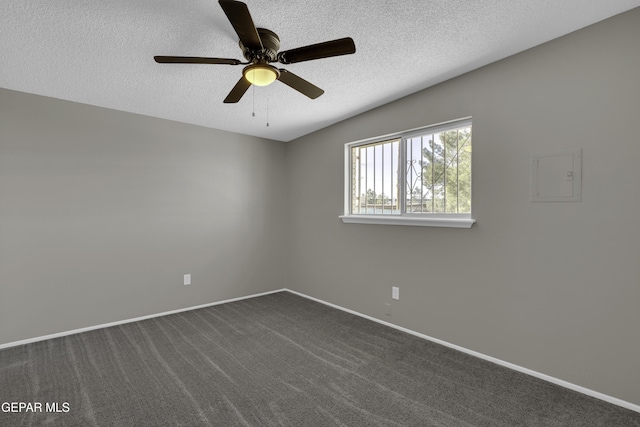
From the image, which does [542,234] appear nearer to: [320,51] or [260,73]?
[320,51]

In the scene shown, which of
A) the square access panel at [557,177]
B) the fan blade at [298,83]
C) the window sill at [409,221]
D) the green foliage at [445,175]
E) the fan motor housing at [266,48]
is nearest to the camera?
the fan motor housing at [266,48]

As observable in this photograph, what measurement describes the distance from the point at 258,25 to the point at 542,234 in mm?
2375

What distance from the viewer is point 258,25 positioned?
6.12 ft

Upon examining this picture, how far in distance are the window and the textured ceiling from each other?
0.52 metres

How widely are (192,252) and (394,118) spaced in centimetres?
277

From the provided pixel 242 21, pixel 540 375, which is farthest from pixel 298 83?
pixel 540 375

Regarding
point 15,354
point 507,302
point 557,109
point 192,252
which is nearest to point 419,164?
point 557,109

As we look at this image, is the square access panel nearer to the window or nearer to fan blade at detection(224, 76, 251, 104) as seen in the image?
the window

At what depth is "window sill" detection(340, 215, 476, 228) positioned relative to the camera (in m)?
2.61

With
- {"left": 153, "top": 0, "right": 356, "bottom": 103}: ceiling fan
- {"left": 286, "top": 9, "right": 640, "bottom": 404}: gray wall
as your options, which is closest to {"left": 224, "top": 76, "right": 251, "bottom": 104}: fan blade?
{"left": 153, "top": 0, "right": 356, "bottom": 103}: ceiling fan

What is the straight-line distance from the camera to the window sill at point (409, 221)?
2610 millimetres

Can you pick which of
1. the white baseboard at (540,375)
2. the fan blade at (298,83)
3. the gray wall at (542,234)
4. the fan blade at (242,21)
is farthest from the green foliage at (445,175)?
the fan blade at (242,21)

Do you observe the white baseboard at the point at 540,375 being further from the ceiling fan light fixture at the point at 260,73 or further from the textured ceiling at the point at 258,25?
the ceiling fan light fixture at the point at 260,73

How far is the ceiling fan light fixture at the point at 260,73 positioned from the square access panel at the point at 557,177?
1.93 meters
